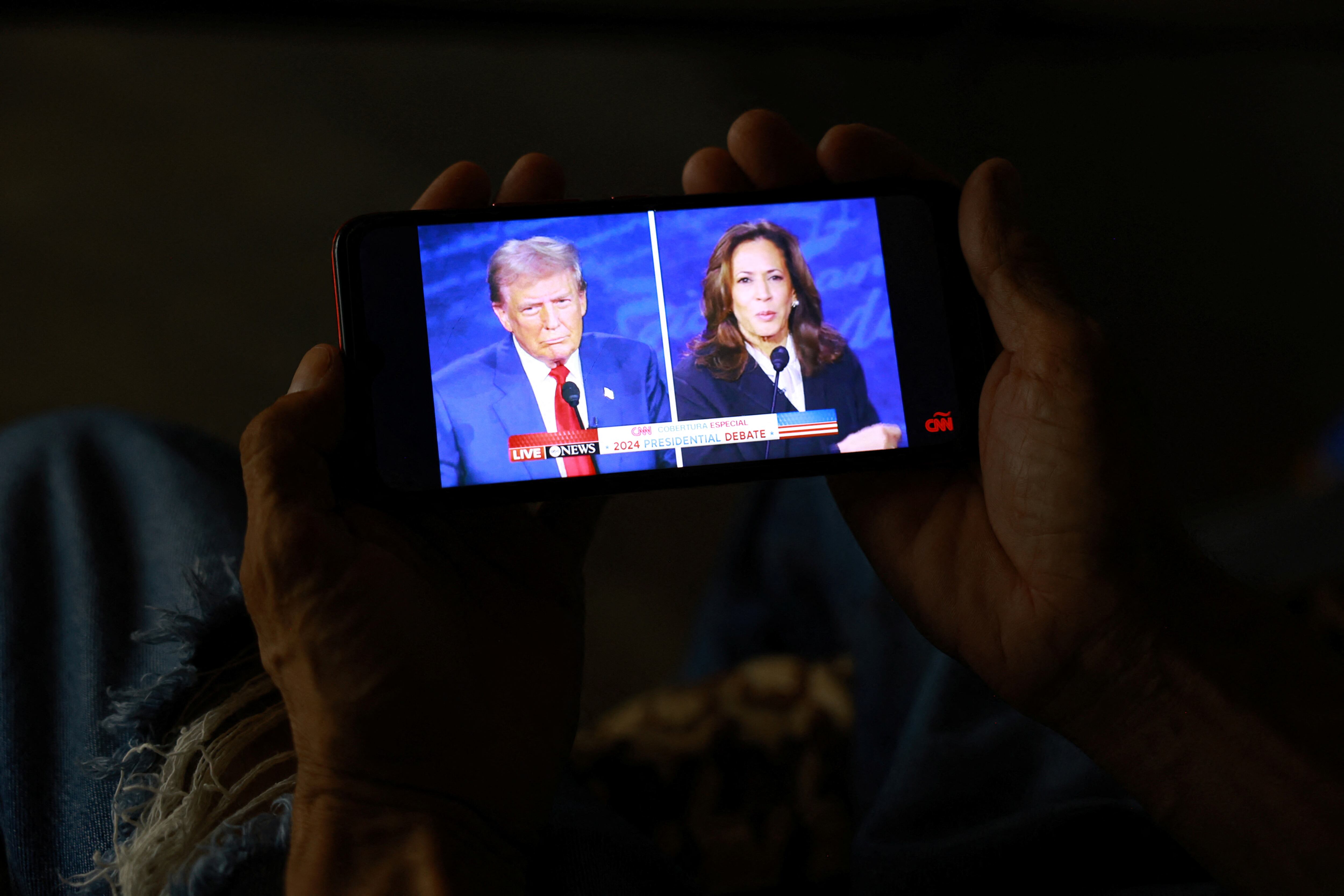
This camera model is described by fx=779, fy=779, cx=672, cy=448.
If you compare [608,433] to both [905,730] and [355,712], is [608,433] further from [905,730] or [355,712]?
[905,730]

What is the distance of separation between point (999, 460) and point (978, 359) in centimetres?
9

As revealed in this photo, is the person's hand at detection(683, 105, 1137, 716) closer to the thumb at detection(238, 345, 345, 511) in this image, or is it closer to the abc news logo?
the abc news logo

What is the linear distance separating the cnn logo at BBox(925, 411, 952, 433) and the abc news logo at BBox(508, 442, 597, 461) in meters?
0.26

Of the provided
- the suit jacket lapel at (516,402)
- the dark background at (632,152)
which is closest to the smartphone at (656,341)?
the suit jacket lapel at (516,402)

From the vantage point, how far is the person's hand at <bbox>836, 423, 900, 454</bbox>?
23.9 inches

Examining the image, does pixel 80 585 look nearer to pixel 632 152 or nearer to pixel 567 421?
pixel 567 421

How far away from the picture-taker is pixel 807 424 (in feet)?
1.99

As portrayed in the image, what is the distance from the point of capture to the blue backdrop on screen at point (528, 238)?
22.9 inches

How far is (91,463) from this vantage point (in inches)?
29.2

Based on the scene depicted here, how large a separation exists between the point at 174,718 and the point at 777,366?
546 mm

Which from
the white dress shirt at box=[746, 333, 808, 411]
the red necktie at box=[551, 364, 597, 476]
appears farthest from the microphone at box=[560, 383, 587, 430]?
the white dress shirt at box=[746, 333, 808, 411]

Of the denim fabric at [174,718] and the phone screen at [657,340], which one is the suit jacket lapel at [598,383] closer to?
the phone screen at [657,340]

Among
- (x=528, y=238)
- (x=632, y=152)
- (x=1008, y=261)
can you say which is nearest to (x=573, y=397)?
(x=528, y=238)

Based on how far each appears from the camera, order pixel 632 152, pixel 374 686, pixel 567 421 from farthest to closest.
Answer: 1. pixel 632 152
2. pixel 567 421
3. pixel 374 686
